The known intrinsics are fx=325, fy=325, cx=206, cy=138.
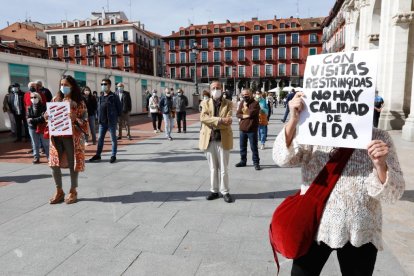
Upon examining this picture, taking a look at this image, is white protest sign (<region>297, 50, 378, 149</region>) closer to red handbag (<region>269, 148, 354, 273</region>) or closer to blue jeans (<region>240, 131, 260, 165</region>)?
red handbag (<region>269, 148, 354, 273</region>)

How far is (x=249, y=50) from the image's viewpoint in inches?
2650

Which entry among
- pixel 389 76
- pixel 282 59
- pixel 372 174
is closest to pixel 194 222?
pixel 372 174

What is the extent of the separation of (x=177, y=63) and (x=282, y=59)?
73.1ft

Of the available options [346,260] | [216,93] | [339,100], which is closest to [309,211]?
[346,260]

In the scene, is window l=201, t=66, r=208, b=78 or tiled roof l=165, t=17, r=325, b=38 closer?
tiled roof l=165, t=17, r=325, b=38

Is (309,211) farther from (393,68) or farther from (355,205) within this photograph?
(393,68)

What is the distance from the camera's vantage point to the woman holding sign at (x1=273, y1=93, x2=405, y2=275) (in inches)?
67.8

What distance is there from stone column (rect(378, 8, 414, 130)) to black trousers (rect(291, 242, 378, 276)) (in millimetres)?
13338

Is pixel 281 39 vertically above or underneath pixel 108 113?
above

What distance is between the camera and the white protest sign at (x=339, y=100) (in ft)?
5.63

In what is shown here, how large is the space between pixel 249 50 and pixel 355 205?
225 feet

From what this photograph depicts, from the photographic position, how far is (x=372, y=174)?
176 cm

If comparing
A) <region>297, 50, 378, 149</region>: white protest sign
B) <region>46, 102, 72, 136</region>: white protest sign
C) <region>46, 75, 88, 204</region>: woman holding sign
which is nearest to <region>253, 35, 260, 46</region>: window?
<region>46, 75, 88, 204</region>: woman holding sign

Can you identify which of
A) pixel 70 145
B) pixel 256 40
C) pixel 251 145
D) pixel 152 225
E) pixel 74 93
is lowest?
pixel 152 225
